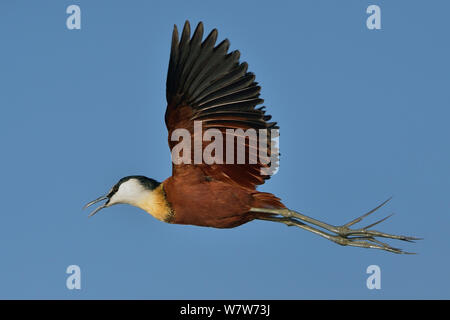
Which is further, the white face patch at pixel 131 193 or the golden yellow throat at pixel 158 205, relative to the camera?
the white face patch at pixel 131 193

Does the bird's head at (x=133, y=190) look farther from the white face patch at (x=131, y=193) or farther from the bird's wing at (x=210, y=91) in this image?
the bird's wing at (x=210, y=91)

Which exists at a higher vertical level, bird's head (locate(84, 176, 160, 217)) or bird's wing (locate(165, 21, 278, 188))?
bird's wing (locate(165, 21, 278, 188))

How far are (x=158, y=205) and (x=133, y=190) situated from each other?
474mm

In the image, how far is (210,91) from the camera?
8898mm

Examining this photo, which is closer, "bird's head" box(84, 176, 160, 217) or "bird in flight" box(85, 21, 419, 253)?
"bird in flight" box(85, 21, 419, 253)

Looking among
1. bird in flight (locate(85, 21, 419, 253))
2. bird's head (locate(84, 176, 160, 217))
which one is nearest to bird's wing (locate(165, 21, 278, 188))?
bird in flight (locate(85, 21, 419, 253))

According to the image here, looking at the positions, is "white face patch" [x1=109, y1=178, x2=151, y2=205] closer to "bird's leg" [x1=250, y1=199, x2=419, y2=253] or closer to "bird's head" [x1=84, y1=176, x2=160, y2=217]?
"bird's head" [x1=84, y1=176, x2=160, y2=217]

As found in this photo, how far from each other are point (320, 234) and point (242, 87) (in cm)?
256

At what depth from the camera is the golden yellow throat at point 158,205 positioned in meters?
9.12

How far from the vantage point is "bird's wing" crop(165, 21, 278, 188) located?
28.3ft

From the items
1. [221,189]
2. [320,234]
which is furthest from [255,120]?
[320,234]

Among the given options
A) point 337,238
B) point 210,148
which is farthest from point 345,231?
point 210,148

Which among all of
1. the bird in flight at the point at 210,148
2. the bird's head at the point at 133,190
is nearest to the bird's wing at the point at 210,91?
the bird in flight at the point at 210,148

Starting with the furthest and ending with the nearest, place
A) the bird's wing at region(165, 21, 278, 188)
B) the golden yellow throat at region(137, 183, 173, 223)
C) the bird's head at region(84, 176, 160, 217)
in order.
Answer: the bird's head at region(84, 176, 160, 217), the golden yellow throat at region(137, 183, 173, 223), the bird's wing at region(165, 21, 278, 188)
